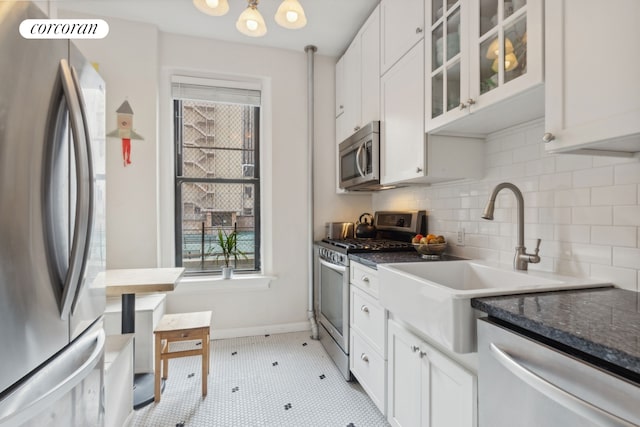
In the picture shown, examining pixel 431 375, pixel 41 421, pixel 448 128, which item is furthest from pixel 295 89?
pixel 41 421

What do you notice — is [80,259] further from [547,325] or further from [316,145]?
[316,145]

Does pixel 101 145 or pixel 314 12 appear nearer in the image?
pixel 101 145

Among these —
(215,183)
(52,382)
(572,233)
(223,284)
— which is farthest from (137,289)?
(572,233)

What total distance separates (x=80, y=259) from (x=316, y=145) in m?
2.42

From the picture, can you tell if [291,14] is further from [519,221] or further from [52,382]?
[52,382]

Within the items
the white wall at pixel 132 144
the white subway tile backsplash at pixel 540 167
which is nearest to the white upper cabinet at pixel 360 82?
the white subway tile backsplash at pixel 540 167

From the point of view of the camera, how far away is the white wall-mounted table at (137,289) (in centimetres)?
167

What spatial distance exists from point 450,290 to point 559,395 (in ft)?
1.24

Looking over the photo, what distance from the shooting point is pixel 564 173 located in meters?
1.29

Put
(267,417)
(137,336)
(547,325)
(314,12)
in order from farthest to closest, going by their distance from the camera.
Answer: (314,12), (137,336), (267,417), (547,325)

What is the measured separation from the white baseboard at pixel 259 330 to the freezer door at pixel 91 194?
175cm

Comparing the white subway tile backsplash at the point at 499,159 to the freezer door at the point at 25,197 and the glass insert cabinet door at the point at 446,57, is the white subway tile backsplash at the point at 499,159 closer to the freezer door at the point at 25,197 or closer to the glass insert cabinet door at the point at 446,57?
the glass insert cabinet door at the point at 446,57

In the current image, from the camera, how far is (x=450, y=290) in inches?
38.5


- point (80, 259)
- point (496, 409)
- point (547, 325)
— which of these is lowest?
point (496, 409)
